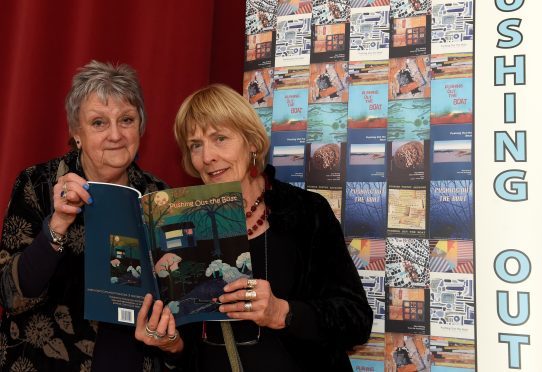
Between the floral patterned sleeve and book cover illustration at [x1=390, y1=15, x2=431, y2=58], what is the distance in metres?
1.23

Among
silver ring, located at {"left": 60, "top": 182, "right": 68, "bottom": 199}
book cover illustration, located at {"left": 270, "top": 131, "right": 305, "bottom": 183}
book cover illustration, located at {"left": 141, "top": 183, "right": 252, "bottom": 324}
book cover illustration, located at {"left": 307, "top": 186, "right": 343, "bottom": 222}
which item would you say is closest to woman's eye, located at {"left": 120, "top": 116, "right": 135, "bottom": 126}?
silver ring, located at {"left": 60, "top": 182, "right": 68, "bottom": 199}

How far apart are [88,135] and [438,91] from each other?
1.10 metres

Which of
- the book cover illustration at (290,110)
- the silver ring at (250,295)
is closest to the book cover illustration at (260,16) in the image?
the book cover illustration at (290,110)

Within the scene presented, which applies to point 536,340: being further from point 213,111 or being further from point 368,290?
point 213,111

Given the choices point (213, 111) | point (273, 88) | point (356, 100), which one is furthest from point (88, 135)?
point (356, 100)

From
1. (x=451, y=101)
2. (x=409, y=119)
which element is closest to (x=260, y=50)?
(x=409, y=119)

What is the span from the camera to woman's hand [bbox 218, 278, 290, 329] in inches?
57.5

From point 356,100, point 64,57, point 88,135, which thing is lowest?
point 88,135

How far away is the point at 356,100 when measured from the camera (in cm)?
215

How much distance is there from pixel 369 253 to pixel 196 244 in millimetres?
795

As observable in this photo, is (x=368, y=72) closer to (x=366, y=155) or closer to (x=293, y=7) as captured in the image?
(x=366, y=155)

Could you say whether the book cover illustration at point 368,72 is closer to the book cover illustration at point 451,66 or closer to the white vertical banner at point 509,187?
the book cover illustration at point 451,66

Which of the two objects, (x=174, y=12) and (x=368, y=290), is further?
(x=174, y=12)

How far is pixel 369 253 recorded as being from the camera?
6.77 feet
